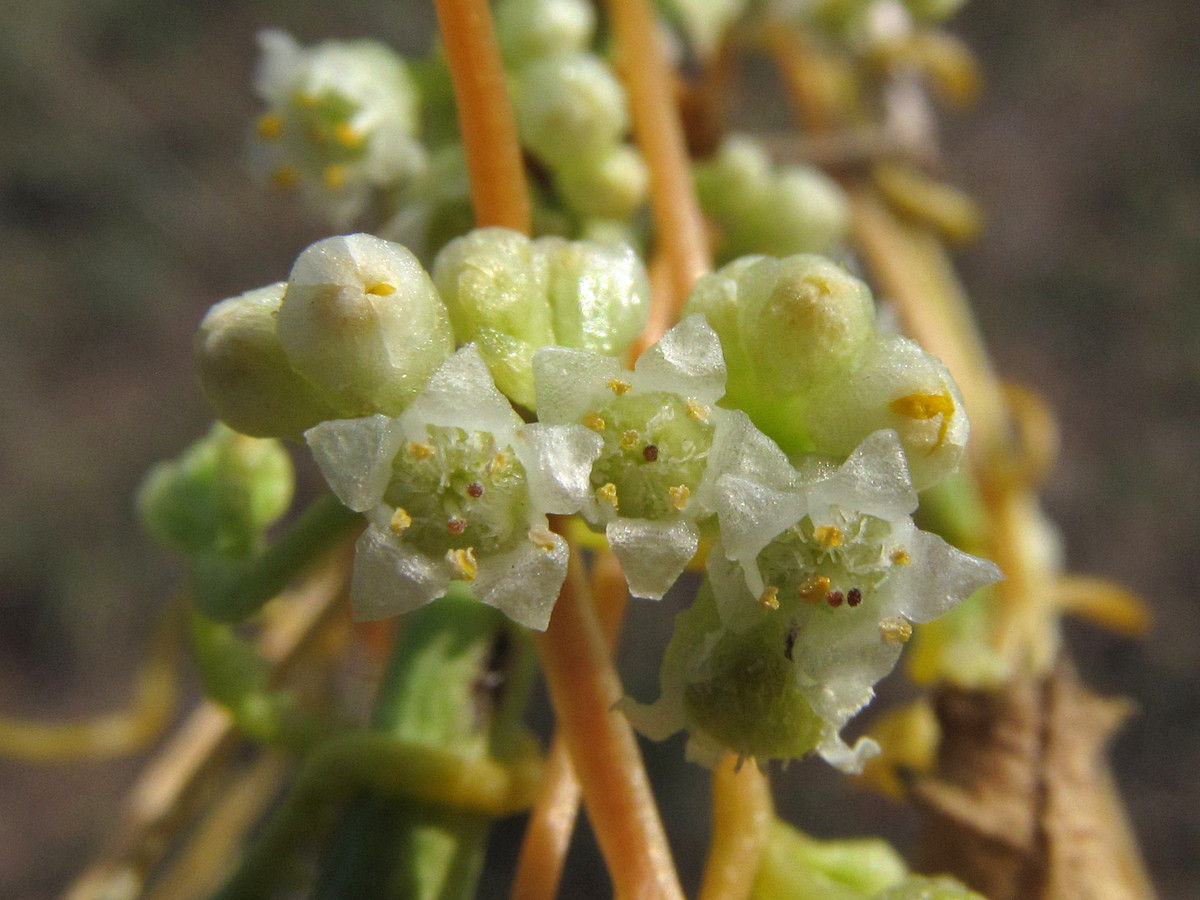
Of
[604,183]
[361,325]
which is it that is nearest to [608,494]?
[361,325]

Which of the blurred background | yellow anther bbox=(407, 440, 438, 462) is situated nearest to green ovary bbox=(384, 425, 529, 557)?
yellow anther bbox=(407, 440, 438, 462)

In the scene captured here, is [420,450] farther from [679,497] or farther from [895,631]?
[895,631]

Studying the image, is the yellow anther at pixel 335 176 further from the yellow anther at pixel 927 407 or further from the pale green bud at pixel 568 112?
the yellow anther at pixel 927 407

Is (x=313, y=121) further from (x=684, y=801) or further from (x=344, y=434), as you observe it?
(x=684, y=801)

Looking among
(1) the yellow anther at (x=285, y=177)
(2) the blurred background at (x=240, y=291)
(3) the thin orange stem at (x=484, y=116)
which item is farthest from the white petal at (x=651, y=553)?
(2) the blurred background at (x=240, y=291)

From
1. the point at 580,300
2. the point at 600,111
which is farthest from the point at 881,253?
the point at 580,300

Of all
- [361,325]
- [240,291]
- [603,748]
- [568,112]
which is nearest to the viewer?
[361,325]
